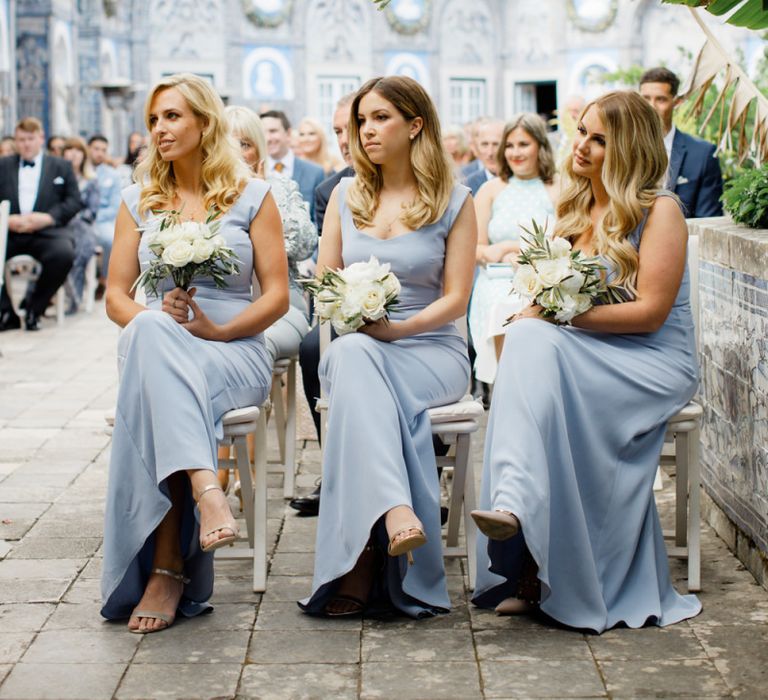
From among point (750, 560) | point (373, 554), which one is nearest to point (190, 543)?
point (373, 554)

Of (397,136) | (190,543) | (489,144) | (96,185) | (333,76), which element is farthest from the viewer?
→ (333,76)

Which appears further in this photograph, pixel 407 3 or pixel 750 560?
pixel 407 3

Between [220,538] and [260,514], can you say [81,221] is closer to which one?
[260,514]

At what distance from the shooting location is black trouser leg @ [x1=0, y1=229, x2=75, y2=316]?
41.5ft

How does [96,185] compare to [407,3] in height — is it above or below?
below

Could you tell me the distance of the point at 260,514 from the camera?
4.55 m

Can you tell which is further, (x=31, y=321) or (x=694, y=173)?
(x=31, y=321)

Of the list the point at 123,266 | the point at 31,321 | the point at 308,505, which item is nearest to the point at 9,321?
the point at 31,321

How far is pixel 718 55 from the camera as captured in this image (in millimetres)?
6410

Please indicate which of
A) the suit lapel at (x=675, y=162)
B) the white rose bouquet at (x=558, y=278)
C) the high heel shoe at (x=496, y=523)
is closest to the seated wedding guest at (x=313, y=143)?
the suit lapel at (x=675, y=162)

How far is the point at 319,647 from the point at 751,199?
228 centimetres

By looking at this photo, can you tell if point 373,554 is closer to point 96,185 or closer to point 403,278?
point 403,278

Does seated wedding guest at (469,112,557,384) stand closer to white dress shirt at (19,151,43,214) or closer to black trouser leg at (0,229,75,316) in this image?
black trouser leg at (0,229,75,316)

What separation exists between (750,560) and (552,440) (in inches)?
39.0
